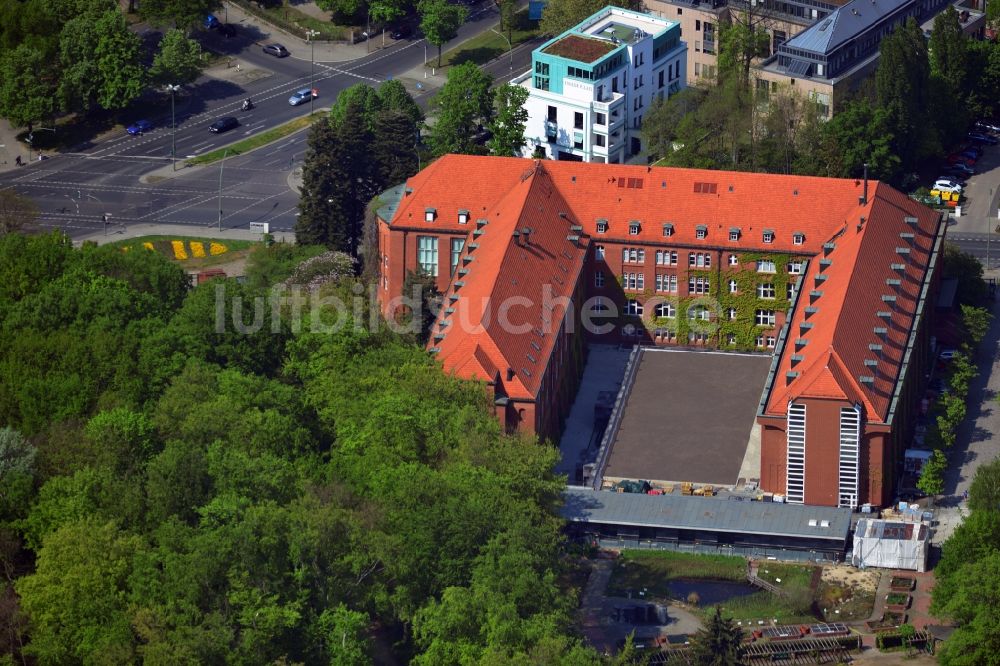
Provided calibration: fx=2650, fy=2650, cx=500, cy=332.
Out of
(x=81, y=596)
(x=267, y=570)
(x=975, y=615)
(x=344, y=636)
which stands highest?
(x=267, y=570)

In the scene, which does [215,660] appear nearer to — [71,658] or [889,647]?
[71,658]

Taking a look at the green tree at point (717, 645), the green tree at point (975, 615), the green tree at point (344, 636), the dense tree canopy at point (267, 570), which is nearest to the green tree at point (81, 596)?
the dense tree canopy at point (267, 570)

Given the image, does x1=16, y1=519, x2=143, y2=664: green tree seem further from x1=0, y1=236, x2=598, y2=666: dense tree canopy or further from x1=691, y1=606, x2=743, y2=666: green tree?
x1=691, y1=606, x2=743, y2=666: green tree

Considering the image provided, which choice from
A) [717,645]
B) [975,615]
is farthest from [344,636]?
[975,615]

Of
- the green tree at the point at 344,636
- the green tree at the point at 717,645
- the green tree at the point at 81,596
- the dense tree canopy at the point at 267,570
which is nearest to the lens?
the green tree at the point at 81,596

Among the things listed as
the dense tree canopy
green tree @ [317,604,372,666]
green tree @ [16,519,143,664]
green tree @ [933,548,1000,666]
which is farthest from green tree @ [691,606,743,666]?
green tree @ [16,519,143,664]

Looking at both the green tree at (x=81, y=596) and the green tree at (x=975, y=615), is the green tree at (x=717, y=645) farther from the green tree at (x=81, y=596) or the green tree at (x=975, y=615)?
the green tree at (x=81, y=596)

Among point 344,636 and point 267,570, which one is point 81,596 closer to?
point 267,570
